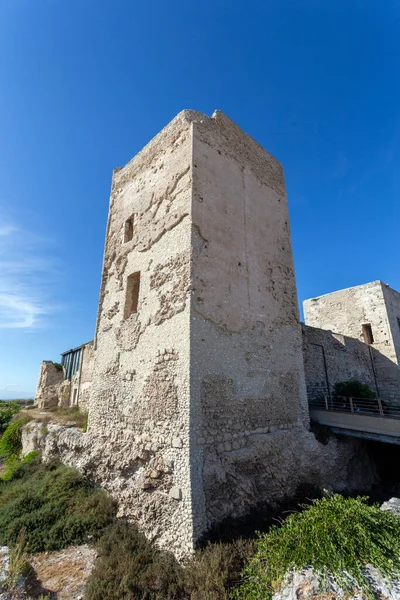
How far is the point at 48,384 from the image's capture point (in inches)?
630

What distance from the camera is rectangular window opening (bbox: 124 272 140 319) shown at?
24.5 feet

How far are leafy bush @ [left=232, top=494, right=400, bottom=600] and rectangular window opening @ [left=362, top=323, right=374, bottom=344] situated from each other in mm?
11580

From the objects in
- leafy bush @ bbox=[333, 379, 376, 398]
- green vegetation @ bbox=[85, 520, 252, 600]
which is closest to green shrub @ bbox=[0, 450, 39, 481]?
green vegetation @ bbox=[85, 520, 252, 600]

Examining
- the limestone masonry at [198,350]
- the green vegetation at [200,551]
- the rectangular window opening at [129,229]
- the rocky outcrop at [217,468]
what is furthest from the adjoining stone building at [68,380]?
the rectangular window opening at [129,229]

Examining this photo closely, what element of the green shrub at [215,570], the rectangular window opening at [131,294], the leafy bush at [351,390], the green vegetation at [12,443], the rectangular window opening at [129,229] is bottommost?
the green shrub at [215,570]

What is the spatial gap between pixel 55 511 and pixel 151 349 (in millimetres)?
3601

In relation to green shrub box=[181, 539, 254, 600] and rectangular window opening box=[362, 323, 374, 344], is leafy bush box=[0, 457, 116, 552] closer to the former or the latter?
green shrub box=[181, 539, 254, 600]

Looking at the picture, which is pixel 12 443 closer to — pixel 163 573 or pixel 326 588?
pixel 163 573

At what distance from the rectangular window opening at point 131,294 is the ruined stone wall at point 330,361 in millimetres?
6015

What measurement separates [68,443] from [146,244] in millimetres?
5558

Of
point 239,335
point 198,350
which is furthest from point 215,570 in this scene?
point 239,335

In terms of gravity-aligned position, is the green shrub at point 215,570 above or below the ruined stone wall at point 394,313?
below

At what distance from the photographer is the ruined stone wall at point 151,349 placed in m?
4.98

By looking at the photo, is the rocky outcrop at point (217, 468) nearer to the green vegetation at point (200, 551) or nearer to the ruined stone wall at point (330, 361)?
the green vegetation at point (200, 551)
